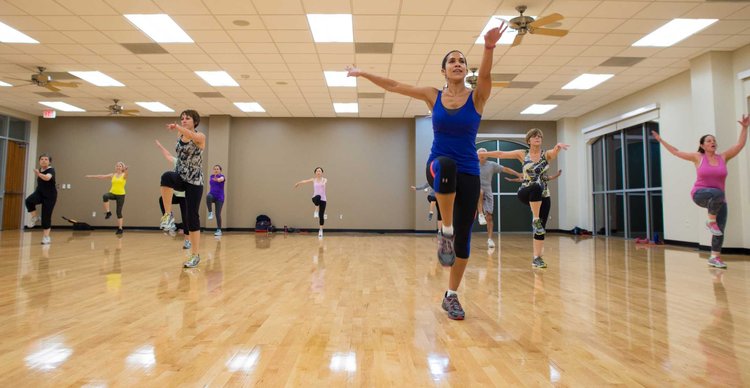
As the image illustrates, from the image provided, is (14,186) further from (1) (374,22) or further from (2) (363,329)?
(2) (363,329)

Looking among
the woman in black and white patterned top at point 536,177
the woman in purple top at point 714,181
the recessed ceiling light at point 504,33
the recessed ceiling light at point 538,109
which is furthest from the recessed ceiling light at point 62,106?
the woman in purple top at point 714,181

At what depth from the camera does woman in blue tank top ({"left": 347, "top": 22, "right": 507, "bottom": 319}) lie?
2.26 m

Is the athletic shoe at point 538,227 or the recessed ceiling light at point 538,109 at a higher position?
the recessed ceiling light at point 538,109

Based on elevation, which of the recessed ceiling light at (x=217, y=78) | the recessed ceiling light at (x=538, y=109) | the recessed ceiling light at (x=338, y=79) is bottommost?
the recessed ceiling light at (x=217, y=78)

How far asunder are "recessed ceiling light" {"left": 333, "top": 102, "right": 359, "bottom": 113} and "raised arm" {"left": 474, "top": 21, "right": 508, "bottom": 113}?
9051 mm

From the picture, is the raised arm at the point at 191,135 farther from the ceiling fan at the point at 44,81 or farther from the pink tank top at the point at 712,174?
the ceiling fan at the point at 44,81

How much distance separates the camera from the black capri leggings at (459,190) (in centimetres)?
221

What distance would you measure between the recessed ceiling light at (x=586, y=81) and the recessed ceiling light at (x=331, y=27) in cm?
510

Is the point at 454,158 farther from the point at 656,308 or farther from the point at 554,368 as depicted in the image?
the point at 656,308

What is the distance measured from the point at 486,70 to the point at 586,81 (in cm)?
814

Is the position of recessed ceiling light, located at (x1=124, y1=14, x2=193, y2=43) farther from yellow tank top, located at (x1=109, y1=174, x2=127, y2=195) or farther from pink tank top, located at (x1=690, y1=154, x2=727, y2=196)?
pink tank top, located at (x1=690, y1=154, x2=727, y2=196)

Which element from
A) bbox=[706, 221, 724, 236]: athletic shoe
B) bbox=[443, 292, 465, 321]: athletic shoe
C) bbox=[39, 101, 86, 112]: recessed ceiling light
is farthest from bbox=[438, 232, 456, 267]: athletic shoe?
bbox=[39, 101, 86, 112]: recessed ceiling light

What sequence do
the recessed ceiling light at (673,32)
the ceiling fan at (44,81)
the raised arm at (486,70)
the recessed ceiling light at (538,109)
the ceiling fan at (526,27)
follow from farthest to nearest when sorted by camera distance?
the recessed ceiling light at (538,109) → the ceiling fan at (44,81) → the recessed ceiling light at (673,32) → the ceiling fan at (526,27) → the raised arm at (486,70)

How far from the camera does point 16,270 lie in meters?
3.97
